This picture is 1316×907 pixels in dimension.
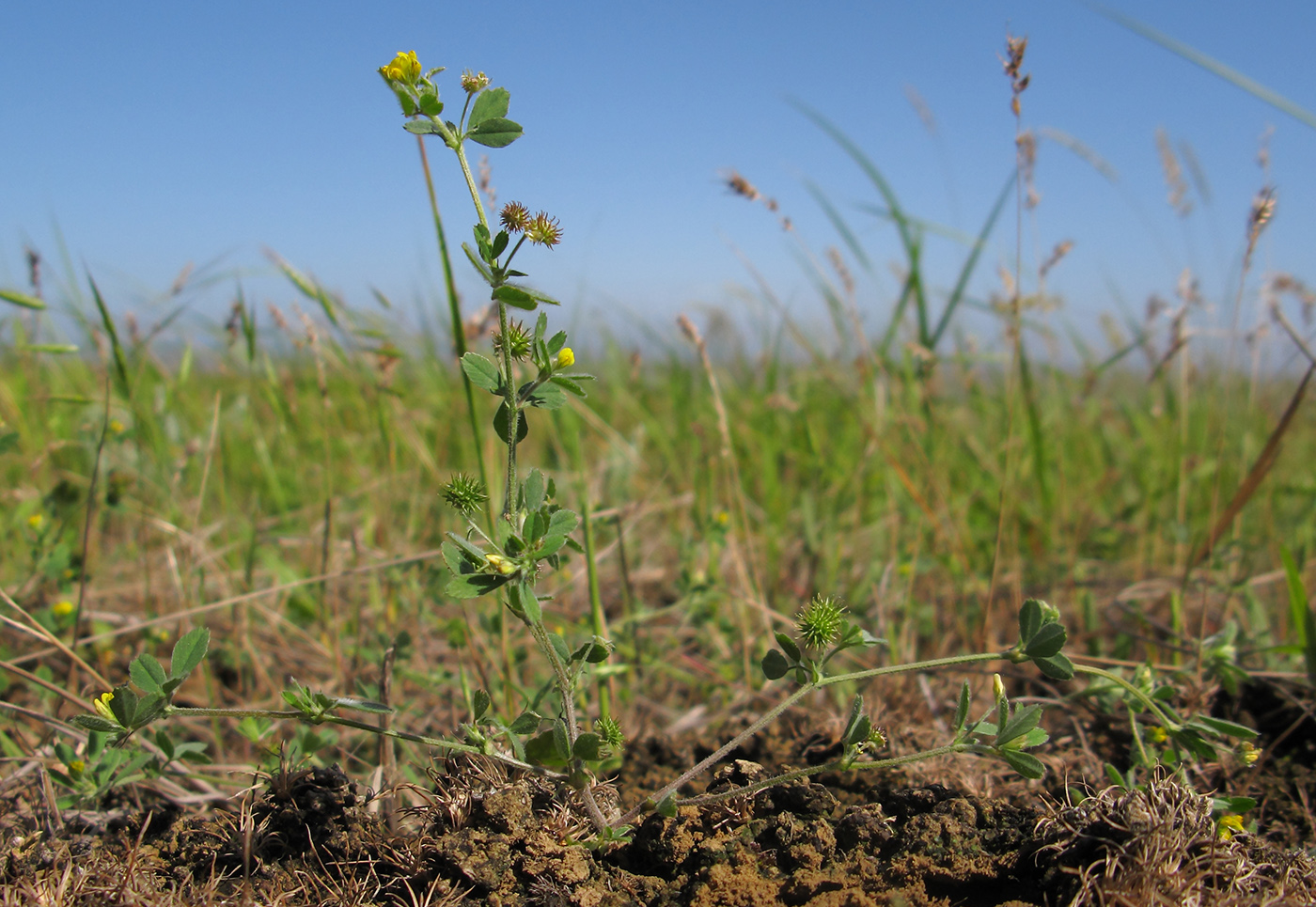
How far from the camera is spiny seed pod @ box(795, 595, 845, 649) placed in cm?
108

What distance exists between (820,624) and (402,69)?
2.79 feet

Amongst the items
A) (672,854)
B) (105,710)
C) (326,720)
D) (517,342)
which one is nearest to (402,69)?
(517,342)

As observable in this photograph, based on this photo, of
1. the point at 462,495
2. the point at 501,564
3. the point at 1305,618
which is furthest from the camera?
the point at 1305,618

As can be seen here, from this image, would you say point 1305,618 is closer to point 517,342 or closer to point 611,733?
point 611,733

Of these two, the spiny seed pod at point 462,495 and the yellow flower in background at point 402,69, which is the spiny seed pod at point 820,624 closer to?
the spiny seed pod at point 462,495

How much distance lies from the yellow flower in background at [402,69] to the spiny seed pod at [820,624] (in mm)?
826

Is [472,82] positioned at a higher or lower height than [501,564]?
higher

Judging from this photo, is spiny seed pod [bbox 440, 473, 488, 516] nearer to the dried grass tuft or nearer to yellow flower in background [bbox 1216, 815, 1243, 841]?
the dried grass tuft

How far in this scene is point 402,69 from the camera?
967 millimetres

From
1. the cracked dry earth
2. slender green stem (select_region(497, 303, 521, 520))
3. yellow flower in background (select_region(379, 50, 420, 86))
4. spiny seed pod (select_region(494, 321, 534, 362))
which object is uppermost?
yellow flower in background (select_region(379, 50, 420, 86))

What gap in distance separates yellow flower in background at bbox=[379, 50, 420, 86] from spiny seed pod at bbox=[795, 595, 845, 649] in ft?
2.71

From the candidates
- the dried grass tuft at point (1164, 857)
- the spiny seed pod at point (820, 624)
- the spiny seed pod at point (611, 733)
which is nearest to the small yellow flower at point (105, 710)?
the spiny seed pod at point (611, 733)

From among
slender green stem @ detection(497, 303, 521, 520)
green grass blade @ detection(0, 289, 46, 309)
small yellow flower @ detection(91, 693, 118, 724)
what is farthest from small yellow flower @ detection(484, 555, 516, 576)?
green grass blade @ detection(0, 289, 46, 309)

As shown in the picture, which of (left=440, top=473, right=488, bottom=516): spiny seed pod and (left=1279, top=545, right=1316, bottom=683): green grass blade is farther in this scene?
(left=1279, top=545, right=1316, bottom=683): green grass blade
